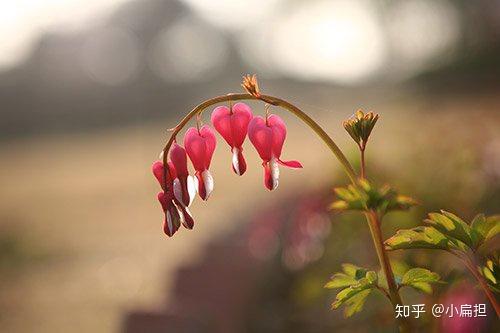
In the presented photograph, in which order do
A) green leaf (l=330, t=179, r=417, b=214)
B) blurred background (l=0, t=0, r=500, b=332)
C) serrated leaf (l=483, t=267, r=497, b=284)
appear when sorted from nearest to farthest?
green leaf (l=330, t=179, r=417, b=214), serrated leaf (l=483, t=267, r=497, b=284), blurred background (l=0, t=0, r=500, b=332)

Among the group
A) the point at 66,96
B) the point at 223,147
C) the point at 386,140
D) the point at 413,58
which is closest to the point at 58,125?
the point at 66,96

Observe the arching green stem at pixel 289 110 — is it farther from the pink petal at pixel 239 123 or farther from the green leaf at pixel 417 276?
the green leaf at pixel 417 276

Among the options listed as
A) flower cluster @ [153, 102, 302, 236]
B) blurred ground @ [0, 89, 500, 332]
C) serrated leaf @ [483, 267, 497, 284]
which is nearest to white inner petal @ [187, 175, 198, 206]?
flower cluster @ [153, 102, 302, 236]

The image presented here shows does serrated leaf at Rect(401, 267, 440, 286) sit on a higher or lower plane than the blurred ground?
lower

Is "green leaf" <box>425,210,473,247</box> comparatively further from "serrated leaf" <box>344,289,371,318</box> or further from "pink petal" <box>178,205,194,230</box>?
"pink petal" <box>178,205,194,230</box>

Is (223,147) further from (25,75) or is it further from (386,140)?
(25,75)
